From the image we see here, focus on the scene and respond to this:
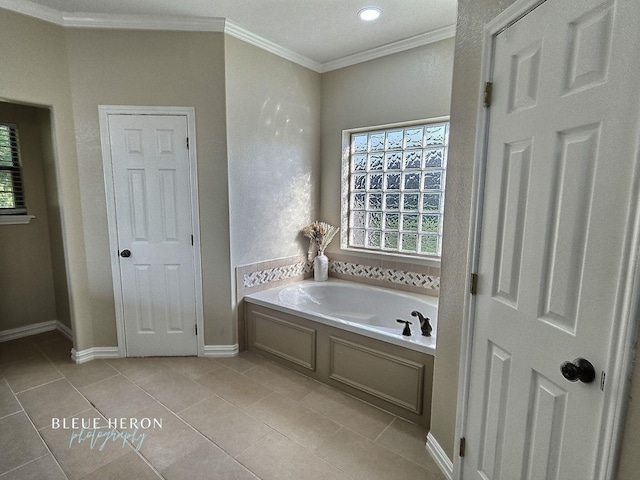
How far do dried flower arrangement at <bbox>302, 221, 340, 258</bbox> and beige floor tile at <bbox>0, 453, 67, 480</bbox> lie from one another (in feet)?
8.27

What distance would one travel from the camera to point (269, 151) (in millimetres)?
3180

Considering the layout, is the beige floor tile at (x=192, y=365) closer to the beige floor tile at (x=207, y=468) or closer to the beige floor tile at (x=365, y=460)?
→ the beige floor tile at (x=207, y=468)

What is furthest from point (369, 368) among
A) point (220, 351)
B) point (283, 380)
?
point (220, 351)

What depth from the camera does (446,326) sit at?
176 cm

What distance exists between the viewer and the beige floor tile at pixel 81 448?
1786 millimetres

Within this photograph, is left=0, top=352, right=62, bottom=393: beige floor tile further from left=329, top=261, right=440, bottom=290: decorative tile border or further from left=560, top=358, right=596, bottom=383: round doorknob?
left=560, top=358, right=596, bottom=383: round doorknob

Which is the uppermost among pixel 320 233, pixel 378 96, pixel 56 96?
pixel 378 96

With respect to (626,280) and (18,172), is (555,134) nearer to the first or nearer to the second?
(626,280)

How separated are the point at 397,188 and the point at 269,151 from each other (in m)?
1.28

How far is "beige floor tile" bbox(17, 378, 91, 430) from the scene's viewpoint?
218 centimetres

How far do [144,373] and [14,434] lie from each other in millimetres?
826

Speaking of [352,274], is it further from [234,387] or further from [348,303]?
[234,387]

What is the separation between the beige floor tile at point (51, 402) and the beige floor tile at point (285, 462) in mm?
1264

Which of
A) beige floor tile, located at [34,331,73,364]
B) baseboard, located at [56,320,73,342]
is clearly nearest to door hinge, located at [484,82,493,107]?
beige floor tile, located at [34,331,73,364]
